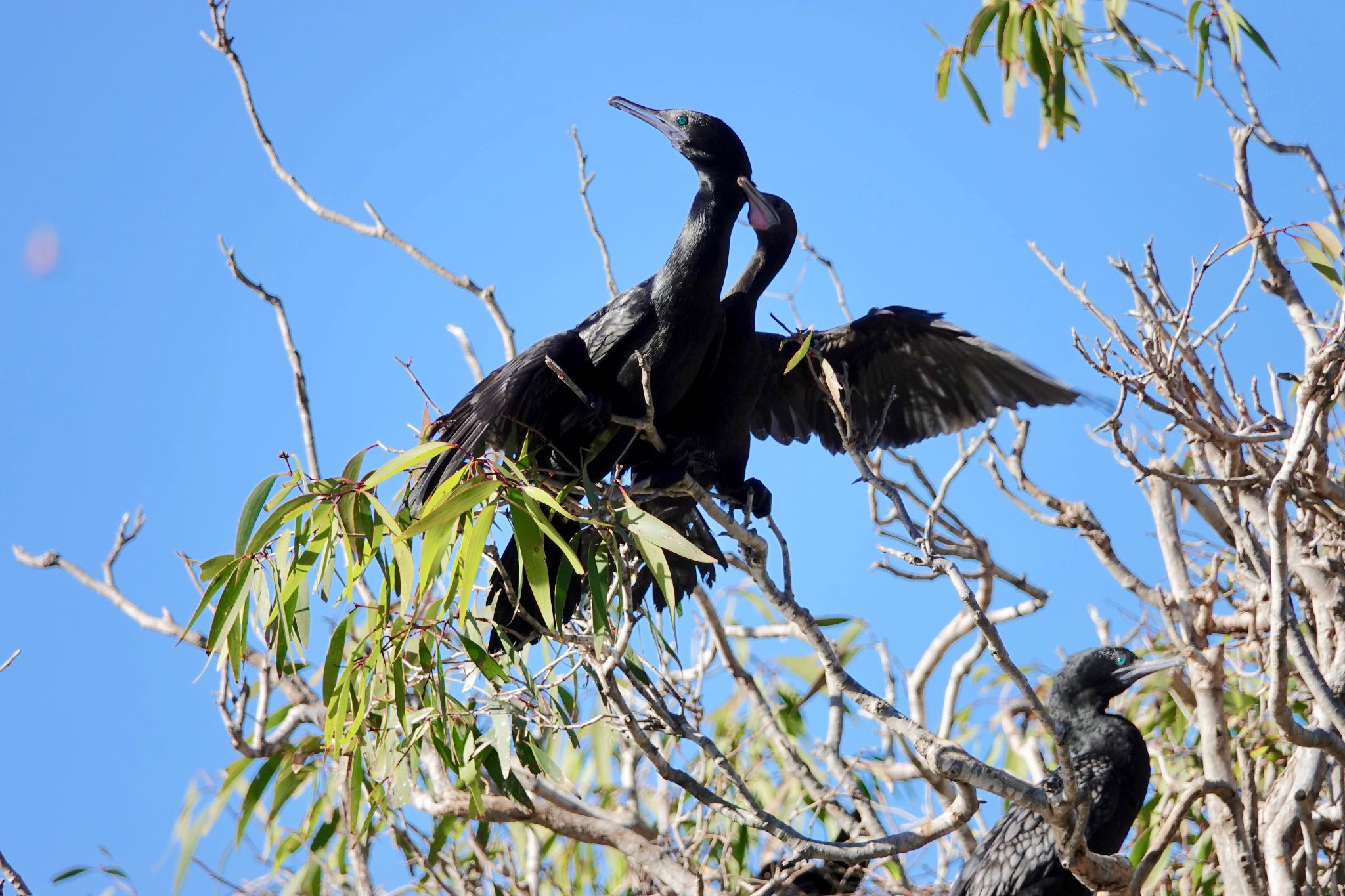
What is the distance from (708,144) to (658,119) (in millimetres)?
195

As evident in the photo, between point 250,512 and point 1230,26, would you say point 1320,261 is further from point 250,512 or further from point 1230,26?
point 250,512

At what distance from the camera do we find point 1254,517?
10.5 feet

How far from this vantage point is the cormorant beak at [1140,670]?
3492mm

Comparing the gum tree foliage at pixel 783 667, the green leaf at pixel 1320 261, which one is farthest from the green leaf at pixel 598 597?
the green leaf at pixel 1320 261

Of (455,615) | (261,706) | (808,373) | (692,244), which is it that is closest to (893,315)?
(808,373)

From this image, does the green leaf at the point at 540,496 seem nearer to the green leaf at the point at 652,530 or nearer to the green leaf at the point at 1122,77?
the green leaf at the point at 652,530

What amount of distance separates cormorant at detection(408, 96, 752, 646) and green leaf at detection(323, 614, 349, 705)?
640mm

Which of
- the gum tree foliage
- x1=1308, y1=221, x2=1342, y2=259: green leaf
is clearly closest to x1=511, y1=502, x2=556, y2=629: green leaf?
the gum tree foliage

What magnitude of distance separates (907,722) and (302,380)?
5.94 feet

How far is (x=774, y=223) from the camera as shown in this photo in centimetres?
362

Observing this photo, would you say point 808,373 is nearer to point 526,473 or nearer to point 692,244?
point 692,244

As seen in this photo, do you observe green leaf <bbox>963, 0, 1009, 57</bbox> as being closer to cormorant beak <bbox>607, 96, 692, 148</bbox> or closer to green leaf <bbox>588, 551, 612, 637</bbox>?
cormorant beak <bbox>607, 96, 692, 148</bbox>

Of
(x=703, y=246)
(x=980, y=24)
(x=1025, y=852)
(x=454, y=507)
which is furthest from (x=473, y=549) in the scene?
(x=980, y=24)

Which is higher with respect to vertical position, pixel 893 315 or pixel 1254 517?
pixel 893 315
